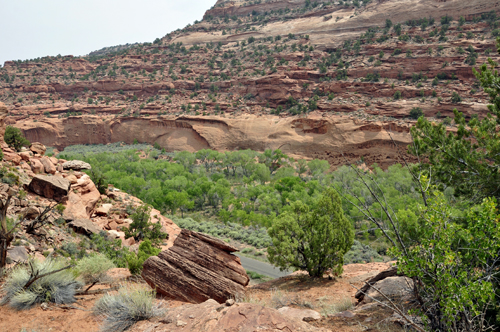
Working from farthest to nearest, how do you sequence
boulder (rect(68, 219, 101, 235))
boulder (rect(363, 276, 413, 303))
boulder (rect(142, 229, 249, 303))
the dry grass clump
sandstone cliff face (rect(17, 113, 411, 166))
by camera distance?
sandstone cliff face (rect(17, 113, 411, 166)) < boulder (rect(68, 219, 101, 235)) < boulder (rect(142, 229, 249, 303)) < boulder (rect(363, 276, 413, 303)) < the dry grass clump

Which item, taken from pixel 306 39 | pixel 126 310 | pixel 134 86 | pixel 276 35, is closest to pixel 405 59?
pixel 306 39

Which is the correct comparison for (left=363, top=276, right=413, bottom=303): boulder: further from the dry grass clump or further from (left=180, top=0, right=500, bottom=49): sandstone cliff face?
(left=180, top=0, right=500, bottom=49): sandstone cliff face

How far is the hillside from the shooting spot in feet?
178

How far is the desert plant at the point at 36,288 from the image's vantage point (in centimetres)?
660

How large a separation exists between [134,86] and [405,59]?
60.8m

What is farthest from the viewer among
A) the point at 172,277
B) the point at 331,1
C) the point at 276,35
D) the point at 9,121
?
the point at 331,1

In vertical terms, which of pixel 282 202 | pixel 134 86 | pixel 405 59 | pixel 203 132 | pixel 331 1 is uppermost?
pixel 331 1

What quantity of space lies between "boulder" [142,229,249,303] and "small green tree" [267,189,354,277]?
4.17 meters

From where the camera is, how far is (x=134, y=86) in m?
77.6

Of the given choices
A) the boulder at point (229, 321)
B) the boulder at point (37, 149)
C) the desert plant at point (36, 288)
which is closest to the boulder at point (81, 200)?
the boulder at point (37, 149)

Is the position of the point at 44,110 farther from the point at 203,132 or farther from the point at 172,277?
the point at 172,277

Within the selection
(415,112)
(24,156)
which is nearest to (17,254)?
(24,156)

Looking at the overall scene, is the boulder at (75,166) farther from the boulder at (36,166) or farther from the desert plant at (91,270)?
the desert plant at (91,270)

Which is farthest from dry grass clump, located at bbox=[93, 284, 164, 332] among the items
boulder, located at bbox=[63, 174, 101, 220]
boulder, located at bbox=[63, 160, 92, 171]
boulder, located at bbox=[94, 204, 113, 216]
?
boulder, located at bbox=[63, 160, 92, 171]
